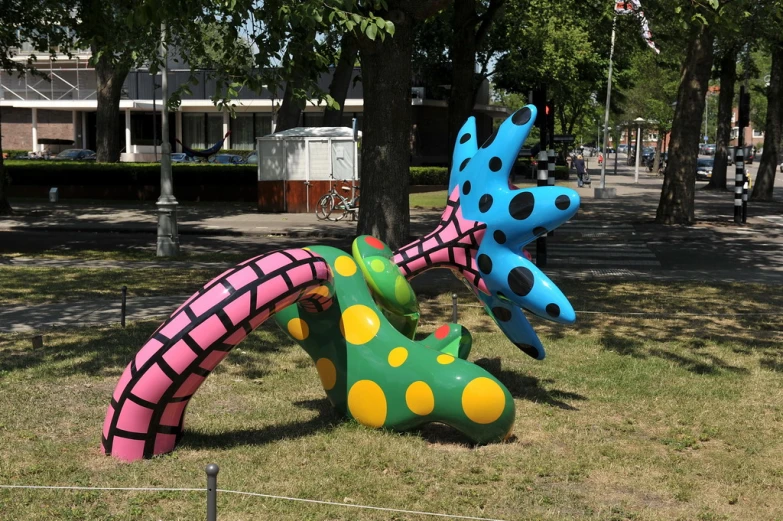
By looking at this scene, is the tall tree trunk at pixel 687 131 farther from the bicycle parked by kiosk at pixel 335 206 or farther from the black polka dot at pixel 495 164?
the black polka dot at pixel 495 164

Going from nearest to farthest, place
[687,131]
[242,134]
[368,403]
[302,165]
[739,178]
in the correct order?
1. [368,403]
2. [687,131]
3. [739,178]
4. [302,165]
5. [242,134]

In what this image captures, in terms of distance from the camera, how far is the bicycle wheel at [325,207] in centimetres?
2677

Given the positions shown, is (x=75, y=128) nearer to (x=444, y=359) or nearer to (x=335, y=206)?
(x=335, y=206)

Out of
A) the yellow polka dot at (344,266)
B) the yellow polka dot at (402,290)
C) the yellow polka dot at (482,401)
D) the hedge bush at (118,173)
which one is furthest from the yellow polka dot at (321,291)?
the hedge bush at (118,173)

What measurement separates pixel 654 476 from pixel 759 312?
6552 mm

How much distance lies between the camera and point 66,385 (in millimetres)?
7938

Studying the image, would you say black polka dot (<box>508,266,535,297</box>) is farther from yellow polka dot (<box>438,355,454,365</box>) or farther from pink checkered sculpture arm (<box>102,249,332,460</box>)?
pink checkered sculpture arm (<box>102,249,332,460</box>)

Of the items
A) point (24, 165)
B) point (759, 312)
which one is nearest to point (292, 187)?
point (24, 165)

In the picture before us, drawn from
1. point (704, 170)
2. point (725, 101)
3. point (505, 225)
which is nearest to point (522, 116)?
point (505, 225)

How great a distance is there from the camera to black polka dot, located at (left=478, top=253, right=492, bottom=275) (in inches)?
297

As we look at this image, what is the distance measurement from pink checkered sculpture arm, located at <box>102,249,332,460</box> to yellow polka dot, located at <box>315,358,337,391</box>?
787 millimetres

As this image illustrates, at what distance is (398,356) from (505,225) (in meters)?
1.55

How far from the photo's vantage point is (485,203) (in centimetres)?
760

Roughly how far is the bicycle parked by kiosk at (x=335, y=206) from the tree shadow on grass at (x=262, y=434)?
19.7 m
